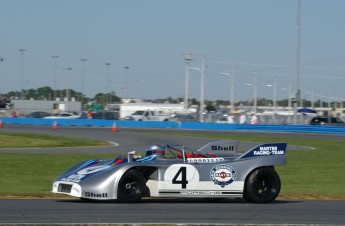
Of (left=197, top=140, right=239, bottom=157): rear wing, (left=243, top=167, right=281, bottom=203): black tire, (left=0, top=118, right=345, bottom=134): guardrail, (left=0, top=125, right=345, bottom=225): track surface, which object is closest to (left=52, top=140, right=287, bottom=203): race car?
(left=243, top=167, right=281, bottom=203): black tire

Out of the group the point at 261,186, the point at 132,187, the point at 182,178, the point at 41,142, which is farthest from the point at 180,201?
the point at 41,142

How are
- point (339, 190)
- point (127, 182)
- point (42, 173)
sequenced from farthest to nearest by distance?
point (42, 173) < point (339, 190) < point (127, 182)

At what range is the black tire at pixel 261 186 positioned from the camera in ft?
41.1

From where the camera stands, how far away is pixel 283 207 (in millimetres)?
12125

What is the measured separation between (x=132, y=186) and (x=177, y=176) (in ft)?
2.52

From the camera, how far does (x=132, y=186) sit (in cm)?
1201

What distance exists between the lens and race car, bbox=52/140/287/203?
1177 cm

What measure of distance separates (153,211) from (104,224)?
171 centimetres

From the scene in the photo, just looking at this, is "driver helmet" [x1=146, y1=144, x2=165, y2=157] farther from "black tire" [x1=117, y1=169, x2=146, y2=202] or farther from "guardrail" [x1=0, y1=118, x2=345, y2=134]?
"guardrail" [x1=0, y1=118, x2=345, y2=134]

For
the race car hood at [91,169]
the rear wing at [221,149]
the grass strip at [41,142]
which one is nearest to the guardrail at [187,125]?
the grass strip at [41,142]

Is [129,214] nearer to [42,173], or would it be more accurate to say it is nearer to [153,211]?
[153,211]

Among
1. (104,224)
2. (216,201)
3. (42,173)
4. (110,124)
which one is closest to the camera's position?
(104,224)

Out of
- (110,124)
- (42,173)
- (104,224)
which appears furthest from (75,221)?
(110,124)

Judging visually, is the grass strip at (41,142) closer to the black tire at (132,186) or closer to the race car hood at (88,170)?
the race car hood at (88,170)
